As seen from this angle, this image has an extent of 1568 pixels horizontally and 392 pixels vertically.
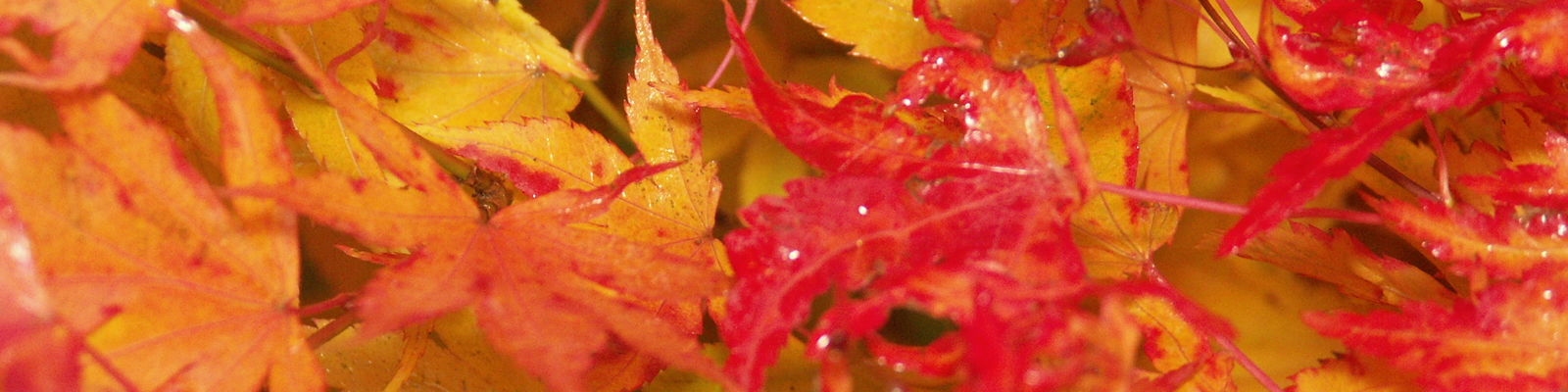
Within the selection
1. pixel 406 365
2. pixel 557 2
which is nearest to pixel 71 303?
pixel 406 365

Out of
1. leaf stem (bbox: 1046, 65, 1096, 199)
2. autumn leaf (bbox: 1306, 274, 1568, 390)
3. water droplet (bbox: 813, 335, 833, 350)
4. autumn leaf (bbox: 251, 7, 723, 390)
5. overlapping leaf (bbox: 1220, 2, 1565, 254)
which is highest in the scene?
overlapping leaf (bbox: 1220, 2, 1565, 254)

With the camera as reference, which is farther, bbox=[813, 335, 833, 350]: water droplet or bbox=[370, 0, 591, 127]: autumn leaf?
bbox=[370, 0, 591, 127]: autumn leaf

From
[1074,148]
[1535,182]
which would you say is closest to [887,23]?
[1074,148]

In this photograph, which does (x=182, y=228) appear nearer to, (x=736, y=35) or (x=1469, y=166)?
(x=736, y=35)

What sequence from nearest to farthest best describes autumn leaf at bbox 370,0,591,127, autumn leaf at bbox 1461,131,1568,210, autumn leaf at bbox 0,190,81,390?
autumn leaf at bbox 0,190,81,390 < autumn leaf at bbox 1461,131,1568,210 < autumn leaf at bbox 370,0,591,127

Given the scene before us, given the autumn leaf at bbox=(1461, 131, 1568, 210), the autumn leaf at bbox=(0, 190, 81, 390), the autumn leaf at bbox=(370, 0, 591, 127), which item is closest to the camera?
the autumn leaf at bbox=(0, 190, 81, 390)

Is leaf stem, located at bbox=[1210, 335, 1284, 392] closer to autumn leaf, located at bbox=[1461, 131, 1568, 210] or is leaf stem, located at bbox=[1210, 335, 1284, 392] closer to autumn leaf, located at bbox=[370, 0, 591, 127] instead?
autumn leaf, located at bbox=[1461, 131, 1568, 210]

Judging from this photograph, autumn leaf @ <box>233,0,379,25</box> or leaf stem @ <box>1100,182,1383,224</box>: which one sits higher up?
leaf stem @ <box>1100,182,1383,224</box>

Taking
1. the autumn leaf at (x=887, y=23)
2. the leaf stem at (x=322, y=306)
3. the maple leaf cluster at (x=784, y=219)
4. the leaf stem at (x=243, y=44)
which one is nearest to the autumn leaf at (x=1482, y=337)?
the maple leaf cluster at (x=784, y=219)

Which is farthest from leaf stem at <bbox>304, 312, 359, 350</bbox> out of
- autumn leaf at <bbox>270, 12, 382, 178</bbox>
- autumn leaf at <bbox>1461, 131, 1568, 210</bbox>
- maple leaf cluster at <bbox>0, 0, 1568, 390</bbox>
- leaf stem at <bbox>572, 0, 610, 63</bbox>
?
autumn leaf at <bbox>1461, 131, 1568, 210</bbox>
